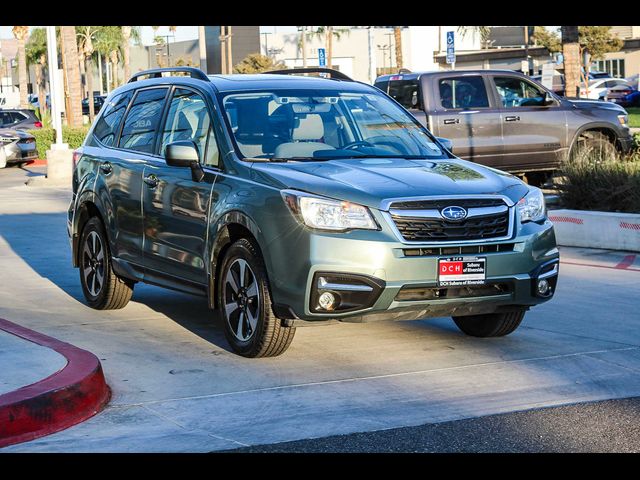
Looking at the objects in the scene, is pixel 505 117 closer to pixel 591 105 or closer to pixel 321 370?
pixel 591 105

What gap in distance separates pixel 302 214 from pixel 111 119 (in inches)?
139

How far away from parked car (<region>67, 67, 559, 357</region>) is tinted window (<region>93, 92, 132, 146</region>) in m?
0.14

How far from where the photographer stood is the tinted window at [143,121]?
9281mm

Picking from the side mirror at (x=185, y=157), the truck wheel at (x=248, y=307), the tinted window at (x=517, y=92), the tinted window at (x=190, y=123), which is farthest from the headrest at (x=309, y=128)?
the tinted window at (x=517, y=92)

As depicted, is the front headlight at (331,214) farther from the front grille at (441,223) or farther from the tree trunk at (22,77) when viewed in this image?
the tree trunk at (22,77)

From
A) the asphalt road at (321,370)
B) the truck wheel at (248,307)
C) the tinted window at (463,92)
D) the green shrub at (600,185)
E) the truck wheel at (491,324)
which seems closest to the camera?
the asphalt road at (321,370)

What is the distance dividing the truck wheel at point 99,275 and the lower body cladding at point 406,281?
107 inches

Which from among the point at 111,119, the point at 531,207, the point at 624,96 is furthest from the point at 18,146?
Result: the point at 624,96

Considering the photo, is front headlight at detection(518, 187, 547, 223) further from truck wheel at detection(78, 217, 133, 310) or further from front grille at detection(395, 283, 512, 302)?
truck wheel at detection(78, 217, 133, 310)

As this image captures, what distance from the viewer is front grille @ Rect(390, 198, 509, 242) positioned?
7.25 m

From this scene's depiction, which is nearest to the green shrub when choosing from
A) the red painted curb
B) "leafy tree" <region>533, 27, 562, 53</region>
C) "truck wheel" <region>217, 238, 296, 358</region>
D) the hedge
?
"truck wheel" <region>217, 238, 296, 358</region>

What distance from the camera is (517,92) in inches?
723

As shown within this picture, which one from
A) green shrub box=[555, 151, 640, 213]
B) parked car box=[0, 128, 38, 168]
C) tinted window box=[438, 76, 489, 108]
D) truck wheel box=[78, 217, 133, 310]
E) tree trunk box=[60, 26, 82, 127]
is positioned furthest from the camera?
tree trunk box=[60, 26, 82, 127]
